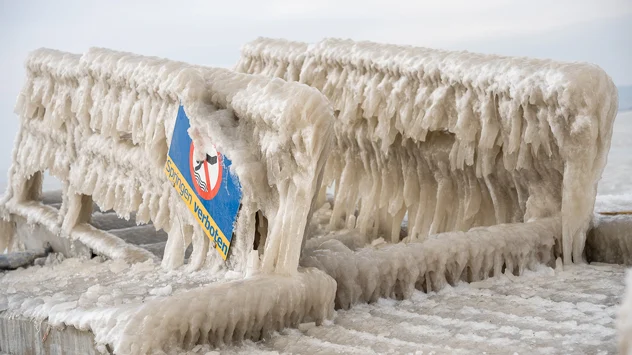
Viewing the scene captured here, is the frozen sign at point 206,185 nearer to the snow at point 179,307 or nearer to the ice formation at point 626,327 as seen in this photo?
the snow at point 179,307

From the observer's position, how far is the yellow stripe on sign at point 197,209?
2.36 m

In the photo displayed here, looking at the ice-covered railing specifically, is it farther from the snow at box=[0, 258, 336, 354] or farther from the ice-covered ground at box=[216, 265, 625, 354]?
the snow at box=[0, 258, 336, 354]

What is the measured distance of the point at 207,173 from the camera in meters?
2.36

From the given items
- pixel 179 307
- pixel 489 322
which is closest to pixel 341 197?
pixel 489 322

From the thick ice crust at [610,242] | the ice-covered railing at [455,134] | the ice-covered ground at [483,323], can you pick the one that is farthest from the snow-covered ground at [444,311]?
the ice-covered railing at [455,134]

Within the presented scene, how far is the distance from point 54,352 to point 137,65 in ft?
3.36

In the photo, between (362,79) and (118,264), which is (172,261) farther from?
(362,79)

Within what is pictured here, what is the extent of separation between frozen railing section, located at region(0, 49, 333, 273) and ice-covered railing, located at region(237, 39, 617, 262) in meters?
0.90

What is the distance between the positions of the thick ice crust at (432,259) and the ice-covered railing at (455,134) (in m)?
0.15

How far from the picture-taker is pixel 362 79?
3.41 m

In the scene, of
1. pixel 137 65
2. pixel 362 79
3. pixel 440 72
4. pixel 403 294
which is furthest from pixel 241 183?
pixel 362 79

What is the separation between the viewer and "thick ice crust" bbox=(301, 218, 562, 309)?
2363mm

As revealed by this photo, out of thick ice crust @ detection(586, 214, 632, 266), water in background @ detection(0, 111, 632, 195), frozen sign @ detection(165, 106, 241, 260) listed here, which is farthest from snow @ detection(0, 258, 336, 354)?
water in background @ detection(0, 111, 632, 195)

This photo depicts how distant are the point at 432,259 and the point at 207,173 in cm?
70
